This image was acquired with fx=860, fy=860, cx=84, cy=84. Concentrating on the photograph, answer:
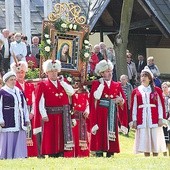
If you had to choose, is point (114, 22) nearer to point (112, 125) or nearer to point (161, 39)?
point (161, 39)

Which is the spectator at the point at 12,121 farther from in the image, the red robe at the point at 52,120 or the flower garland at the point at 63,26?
the flower garland at the point at 63,26

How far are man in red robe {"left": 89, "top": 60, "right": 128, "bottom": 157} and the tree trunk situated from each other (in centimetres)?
815

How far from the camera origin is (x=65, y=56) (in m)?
15.6

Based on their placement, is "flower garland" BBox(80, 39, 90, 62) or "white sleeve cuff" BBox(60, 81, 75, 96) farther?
"flower garland" BBox(80, 39, 90, 62)

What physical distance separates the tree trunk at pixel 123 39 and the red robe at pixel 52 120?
9336 millimetres

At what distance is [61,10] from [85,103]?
1750mm

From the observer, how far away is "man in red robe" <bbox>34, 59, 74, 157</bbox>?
46.2 ft

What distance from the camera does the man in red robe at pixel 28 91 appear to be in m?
14.8

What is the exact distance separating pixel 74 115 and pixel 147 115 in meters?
1.38

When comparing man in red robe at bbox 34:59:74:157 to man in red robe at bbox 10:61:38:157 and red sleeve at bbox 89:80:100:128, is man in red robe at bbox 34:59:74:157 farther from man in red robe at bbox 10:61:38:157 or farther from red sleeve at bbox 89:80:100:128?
red sleeve at bbox 89:80:100:128

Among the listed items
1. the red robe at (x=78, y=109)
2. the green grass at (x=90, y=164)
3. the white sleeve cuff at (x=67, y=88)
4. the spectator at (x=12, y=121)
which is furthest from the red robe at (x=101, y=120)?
the green grass at (x=90, y=164)

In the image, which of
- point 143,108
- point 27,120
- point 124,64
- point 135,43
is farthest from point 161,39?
point 27,120

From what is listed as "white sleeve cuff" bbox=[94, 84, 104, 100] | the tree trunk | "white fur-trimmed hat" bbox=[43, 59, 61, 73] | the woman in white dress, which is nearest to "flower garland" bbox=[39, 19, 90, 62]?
"white sleeve cuff" bbox=[94, 84, 104, 100]

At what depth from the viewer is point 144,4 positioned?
2631cm
